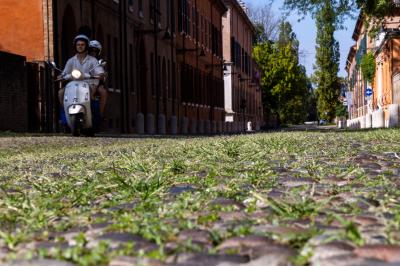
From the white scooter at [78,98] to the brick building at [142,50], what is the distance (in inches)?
116

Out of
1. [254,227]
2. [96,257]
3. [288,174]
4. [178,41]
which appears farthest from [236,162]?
[178,41]

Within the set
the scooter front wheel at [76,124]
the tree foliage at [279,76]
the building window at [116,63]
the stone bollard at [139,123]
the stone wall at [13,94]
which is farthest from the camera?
the tree foliage at [279,76]

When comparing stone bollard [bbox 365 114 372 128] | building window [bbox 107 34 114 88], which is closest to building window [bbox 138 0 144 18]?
building window [bbox 107 34 114 88]

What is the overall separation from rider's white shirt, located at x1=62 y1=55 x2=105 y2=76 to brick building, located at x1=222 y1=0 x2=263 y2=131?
146ft

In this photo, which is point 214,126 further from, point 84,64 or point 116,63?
point 84,64

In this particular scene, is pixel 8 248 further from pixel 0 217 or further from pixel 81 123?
pixel 81 123

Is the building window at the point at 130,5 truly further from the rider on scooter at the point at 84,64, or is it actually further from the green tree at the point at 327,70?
the green tree at the point at 327,70

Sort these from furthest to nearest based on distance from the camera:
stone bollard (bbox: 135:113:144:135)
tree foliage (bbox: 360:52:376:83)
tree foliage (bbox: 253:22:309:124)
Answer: tree foliage (bbox: 253:22:309:124) → tree foliage (bbox: 360:52:376:83) → stone bollard (bbox: 135:113:144:135)

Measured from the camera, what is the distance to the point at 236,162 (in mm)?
6215

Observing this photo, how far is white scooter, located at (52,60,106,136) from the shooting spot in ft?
54.5

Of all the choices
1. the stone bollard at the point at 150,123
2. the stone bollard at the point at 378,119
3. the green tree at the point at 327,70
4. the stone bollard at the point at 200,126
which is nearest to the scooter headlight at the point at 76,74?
the stone bollard at the point at 150,123

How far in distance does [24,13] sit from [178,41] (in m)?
22.3

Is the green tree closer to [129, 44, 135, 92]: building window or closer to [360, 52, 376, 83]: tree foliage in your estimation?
[360, 52, 376, 83]: tree foliage

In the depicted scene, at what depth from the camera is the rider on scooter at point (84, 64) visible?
659 inches
